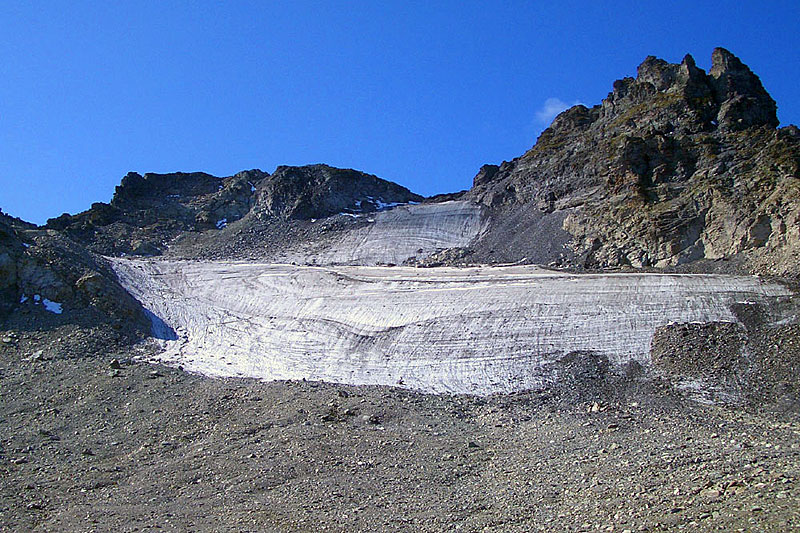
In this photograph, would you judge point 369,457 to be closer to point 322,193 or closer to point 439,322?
point 439,322

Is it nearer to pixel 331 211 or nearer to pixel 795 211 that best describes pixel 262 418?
pixel 795 211

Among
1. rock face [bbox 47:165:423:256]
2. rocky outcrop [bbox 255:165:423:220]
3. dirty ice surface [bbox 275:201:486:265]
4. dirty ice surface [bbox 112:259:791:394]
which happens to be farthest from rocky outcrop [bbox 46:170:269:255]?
dirty ice surface [bbox 112:259:791:394]

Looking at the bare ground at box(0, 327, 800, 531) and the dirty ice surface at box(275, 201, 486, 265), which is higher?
the dirty ice surface at box(275, 201, 486, 265)

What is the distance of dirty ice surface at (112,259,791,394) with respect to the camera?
76.5ft

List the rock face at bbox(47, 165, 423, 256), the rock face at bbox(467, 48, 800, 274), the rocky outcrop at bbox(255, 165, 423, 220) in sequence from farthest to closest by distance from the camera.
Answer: the rocky outcrop at bbox(255, 165, 423, 220) < the rock face at bbox(47, 165, 423, 256) < the rock face at bbox(467, 48, 800, 274)

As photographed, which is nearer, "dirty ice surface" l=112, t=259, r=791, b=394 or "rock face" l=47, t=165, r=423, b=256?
"dirty ice surface" l=112, t=259, r=791, b=394

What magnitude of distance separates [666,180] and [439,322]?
2219 centimetres

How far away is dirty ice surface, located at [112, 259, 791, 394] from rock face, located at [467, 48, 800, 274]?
203 inches

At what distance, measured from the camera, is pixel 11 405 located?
19.6m

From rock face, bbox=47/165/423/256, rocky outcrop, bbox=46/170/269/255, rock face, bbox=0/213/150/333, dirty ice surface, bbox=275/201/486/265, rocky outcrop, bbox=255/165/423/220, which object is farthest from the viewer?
rocky outcrop, bbox=255/165/423/220

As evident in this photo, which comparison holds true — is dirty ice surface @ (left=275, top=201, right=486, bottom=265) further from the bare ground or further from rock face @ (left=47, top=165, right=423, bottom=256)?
the bare ground

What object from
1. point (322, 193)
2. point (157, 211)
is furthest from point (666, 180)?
point (157, 211)

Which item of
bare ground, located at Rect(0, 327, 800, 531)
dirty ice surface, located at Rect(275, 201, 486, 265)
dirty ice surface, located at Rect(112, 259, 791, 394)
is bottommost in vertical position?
bare ground, located at Rect(0, 327, 800, 531)

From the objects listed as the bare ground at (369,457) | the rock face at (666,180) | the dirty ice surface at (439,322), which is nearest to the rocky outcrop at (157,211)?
the dirty ice surface at (439,322)
